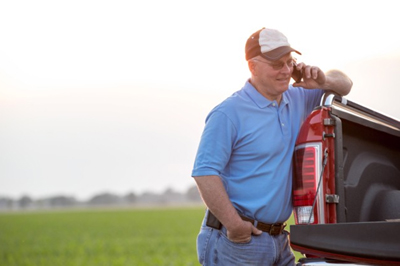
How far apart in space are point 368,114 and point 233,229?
851 mm

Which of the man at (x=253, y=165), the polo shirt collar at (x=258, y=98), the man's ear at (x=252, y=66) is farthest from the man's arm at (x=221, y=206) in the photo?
the man's ear at (x=252, y=66)

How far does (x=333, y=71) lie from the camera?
13.1 ft

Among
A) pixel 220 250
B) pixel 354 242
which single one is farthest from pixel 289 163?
pixel 354 242

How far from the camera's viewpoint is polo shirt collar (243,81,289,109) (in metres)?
3.71

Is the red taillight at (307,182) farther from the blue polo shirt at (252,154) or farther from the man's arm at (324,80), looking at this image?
the man's arm at (324,80)

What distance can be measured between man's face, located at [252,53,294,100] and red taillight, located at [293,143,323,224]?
53 cm

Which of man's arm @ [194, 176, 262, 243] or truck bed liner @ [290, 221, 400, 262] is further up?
man's arm @ [194, 176, 262, 243]

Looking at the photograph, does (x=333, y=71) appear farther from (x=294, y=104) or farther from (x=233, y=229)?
(x=233, y=229)

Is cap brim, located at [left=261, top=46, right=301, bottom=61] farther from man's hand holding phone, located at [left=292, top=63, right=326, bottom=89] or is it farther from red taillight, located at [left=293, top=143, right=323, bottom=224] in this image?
red taillight, located at [left=293, top=143, right=323, bottom=224]

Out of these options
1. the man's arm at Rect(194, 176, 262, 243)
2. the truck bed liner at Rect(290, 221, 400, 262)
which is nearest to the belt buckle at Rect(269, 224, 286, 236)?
the man's arm at Rect(194, 176, 262, 243)

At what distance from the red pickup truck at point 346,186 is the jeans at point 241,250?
39cm

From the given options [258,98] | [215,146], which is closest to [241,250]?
[215,146]

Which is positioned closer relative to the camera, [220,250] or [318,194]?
[318,194]

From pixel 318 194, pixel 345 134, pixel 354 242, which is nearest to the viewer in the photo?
pixel 354 242
